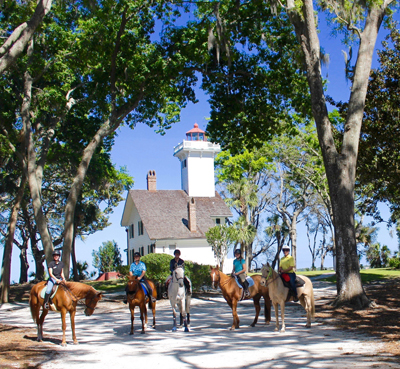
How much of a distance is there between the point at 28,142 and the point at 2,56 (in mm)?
12235

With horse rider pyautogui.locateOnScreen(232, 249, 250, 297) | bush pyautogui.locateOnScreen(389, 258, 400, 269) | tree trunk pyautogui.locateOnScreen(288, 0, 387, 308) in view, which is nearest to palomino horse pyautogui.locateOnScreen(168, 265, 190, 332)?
horse rider pyautogui.locateOnScreen(232, 249, 250, 297)

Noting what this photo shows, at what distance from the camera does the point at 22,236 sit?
50531 millimetres

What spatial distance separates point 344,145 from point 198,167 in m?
38.9

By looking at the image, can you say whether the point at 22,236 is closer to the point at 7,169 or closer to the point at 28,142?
the point at 7,169

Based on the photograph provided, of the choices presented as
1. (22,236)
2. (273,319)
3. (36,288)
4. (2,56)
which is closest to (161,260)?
(273,319)

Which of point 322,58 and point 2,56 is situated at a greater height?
point 322,58

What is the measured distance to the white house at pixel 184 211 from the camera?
47875mm

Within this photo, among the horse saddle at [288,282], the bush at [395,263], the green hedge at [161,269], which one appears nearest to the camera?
the horse saddle at [288,282]

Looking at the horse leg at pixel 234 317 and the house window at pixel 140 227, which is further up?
the house window at pixel 140 227

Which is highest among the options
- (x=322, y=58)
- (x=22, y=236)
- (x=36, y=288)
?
(x=322, y=58)

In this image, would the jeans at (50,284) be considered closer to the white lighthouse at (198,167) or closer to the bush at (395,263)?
the bush at (395,263)

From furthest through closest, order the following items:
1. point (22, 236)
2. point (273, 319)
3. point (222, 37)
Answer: point (22, 236)
point (222, 37)
point (273, 319)

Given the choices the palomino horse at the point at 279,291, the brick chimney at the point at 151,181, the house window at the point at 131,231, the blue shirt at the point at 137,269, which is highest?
the brick chimney at the point at 151,181

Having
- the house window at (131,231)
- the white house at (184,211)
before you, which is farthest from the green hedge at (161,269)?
the house window at (131,231)
